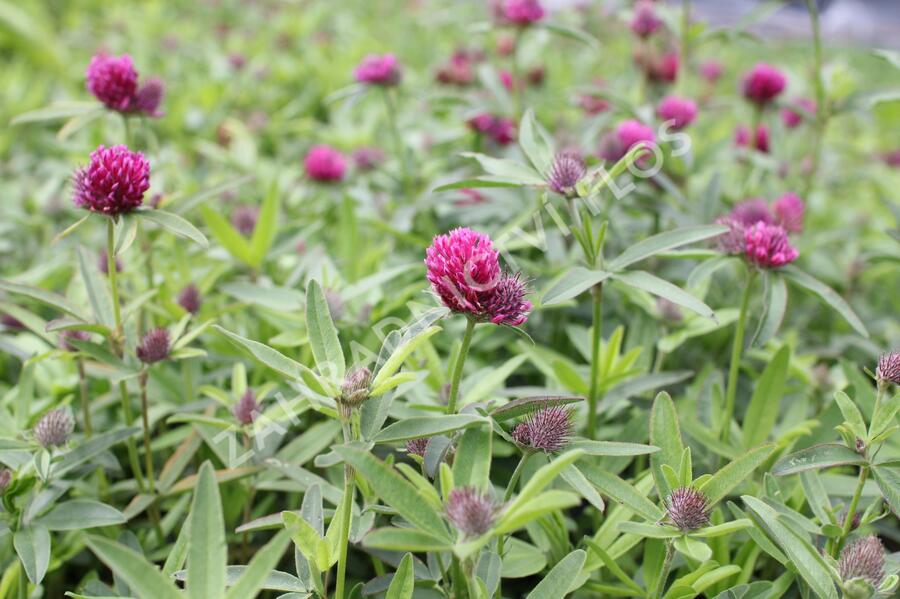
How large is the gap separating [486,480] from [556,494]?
15cm

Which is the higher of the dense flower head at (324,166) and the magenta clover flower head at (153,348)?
the dense flower head at (324,166)

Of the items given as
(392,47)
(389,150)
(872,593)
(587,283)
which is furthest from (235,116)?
(872,593)

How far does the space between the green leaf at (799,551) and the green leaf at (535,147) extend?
0.56m

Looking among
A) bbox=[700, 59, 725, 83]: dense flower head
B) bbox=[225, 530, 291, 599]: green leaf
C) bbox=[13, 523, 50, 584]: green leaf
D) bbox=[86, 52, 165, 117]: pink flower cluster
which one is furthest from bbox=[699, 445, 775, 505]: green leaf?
bbox=[700, 59, 725, 83]: dense flower head

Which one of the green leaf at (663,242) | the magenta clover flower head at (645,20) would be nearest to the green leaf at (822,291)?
the green leaf at (663,242)

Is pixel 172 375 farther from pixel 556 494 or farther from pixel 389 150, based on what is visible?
pixel 389 150

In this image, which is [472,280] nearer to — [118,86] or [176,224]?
[176,224]

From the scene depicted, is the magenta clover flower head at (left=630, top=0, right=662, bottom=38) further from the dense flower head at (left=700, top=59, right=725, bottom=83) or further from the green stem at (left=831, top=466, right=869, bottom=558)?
the green stem at (left=831, top=466, right=869, bottom=558)

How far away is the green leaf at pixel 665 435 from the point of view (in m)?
1.09

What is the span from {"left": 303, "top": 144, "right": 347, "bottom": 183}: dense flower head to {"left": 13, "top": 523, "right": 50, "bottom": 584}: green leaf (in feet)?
4.17

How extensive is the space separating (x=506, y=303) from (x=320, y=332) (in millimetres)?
250

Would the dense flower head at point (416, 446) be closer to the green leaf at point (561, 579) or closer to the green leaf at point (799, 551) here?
the green leaf at point (561, 579)

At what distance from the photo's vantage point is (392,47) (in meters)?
4.02

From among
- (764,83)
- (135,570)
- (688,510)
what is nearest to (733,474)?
(688,510)
